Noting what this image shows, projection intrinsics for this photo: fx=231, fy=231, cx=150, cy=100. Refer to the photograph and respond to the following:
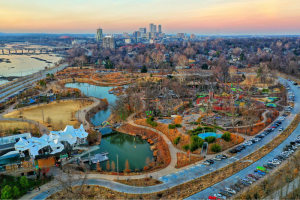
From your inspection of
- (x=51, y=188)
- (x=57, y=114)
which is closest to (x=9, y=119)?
(x=57, y=114)

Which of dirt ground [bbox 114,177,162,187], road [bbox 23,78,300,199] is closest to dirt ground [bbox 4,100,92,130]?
road [bbox 23,78,300,199]

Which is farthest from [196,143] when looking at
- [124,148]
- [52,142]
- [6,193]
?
[6,193]

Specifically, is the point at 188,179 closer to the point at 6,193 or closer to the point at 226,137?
the point at 226,137

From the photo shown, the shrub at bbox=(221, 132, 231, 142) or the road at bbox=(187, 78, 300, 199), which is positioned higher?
the shrub at bbox=(221, 132, 231, 142)

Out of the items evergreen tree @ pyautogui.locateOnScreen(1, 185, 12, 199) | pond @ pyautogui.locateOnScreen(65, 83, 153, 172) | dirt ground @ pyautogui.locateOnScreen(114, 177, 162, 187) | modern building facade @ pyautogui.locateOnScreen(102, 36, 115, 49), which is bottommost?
pond @ pyautogui.locateOnScreen(65, 83, 153, 172)

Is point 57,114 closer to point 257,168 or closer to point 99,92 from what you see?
point 99,92

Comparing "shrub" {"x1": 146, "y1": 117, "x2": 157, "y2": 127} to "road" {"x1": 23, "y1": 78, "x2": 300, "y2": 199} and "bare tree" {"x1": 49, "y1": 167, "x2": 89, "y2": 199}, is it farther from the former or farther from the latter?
"bare tree" {"x1": 49, "y1": 167, "x2": 89, "y2": 199}

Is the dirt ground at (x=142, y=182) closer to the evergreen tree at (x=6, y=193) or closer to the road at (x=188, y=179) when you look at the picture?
the road at (x=188, y=179)
